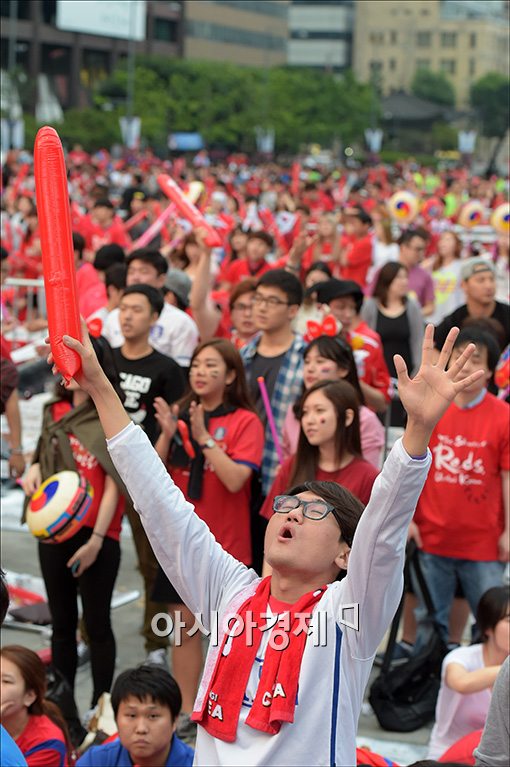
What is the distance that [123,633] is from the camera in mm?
6438

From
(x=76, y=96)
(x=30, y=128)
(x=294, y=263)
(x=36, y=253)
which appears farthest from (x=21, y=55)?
(x=294, y=263)

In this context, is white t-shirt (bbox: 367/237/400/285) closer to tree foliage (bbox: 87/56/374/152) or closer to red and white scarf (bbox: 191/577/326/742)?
red and white scarf (bbox: 191/577/326/742)

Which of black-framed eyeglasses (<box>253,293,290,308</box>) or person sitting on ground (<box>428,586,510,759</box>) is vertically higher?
black-framed eyeglasses (<box>253,293,290,308</box>)

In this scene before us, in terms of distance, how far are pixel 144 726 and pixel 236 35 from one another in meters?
77.0

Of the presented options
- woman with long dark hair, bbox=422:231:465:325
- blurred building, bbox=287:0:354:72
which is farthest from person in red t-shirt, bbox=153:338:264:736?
blurred building, bbox=287:0:354:72

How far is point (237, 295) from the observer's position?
7301mm

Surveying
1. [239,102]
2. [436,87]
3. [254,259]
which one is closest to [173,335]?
[254,259]

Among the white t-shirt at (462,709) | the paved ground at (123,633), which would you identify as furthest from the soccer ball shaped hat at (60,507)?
the white t-shirt at (462,709)

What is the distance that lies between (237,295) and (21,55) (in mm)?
51092

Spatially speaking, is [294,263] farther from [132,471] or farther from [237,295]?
[132,471]

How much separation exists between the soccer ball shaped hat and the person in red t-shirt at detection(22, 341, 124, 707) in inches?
3.6

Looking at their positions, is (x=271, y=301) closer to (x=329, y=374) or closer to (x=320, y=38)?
(x=329, y=374)

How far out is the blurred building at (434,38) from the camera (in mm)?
13969

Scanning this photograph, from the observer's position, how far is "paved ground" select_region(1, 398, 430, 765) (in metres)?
5.32
